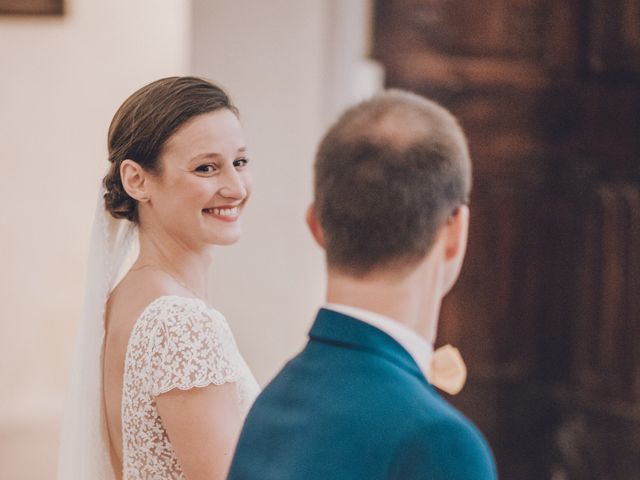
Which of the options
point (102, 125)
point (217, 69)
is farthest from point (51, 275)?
point (217, 69)

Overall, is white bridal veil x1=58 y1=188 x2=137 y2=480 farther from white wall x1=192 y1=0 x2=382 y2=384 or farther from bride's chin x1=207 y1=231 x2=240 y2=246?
white wall x1=192 y1=0 x2=382 y2=384

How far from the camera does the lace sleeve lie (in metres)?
1.82

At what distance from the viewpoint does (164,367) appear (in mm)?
1836

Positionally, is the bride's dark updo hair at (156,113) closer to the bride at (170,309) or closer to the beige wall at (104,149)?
the bride at (170,309)

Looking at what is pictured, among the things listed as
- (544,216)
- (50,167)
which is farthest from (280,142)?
(544,216)

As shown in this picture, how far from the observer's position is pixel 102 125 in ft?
16.1

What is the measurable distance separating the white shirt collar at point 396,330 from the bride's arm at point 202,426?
53 centimetres

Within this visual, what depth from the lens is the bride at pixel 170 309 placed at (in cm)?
182

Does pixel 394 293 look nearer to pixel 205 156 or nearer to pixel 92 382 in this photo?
pixel 205 156

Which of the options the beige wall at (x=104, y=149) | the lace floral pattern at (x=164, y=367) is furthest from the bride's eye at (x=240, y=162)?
the beige wall at (x=104, y=149)

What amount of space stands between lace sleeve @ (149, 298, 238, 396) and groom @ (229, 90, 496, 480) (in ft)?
1.55

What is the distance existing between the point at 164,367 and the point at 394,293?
63 cm

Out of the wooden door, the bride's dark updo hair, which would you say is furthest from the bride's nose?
the wooden door

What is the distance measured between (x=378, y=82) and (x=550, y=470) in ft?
6.15
